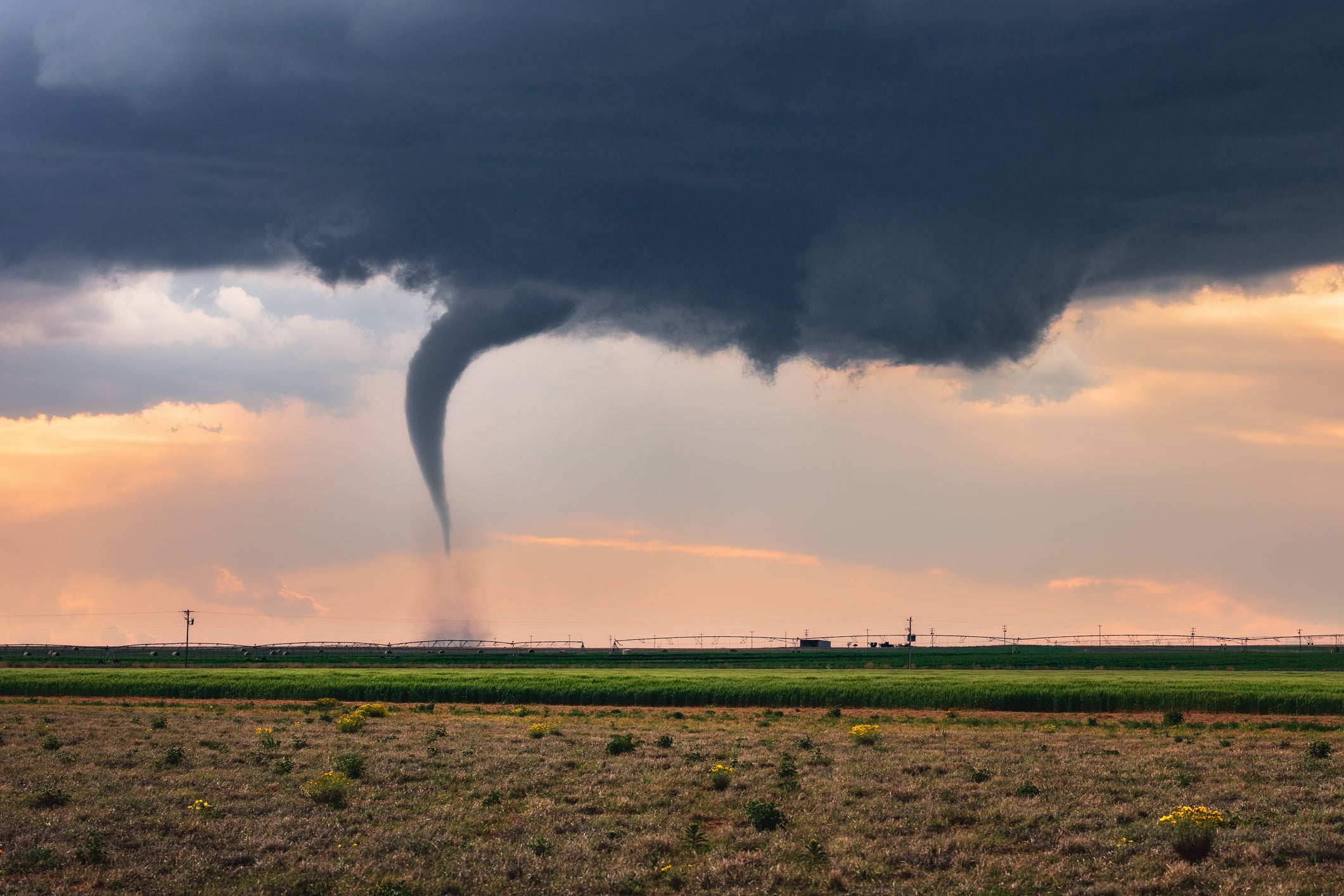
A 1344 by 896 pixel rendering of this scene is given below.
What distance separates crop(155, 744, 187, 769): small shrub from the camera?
3547cm

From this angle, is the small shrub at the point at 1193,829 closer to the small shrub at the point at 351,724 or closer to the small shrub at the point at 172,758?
the small shrub at the point at 172,758

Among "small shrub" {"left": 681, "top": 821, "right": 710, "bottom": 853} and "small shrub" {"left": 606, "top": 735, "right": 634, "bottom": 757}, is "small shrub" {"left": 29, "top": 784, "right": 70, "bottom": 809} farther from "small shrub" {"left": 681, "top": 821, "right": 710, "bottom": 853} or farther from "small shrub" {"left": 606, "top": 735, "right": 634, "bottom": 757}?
"small shrub" {"left": 606, "top": 735, "right": 634, "bottom": 757}

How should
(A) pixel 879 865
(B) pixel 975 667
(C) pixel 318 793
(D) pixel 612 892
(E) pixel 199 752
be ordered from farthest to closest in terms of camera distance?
(B) pixel 975 667, (E) pixel 199 752, (C) pixel 318 793, (A) pixel 879 865, (D) pixel 612 892

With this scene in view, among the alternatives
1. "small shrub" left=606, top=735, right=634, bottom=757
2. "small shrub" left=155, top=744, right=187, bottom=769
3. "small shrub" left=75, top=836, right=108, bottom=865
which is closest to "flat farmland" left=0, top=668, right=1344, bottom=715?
"small shrub" left=606, top=735, right=634, bottom=757

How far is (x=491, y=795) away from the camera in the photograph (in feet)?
98.6

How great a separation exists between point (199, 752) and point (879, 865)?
2984 centimetres

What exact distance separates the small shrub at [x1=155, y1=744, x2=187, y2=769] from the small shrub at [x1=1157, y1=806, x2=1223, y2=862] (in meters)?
33.5

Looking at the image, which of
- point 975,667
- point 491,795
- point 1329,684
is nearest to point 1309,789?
point 491,795

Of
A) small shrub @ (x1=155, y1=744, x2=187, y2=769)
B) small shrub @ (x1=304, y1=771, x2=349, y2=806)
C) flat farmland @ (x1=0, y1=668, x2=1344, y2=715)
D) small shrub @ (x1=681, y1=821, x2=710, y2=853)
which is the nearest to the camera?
small shrub @ (x1=681, y1=821, x2=710, y2=853)

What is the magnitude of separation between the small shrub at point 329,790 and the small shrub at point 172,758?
8349 mm

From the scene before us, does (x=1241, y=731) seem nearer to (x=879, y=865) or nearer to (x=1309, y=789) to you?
(x=1309, y=789)

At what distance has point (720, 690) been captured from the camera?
7681cm

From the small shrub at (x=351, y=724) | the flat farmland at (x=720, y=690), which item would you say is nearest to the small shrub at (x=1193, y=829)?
the small shrub at (x=351, y=724)

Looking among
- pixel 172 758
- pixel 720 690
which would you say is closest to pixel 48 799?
pixel 172 758
